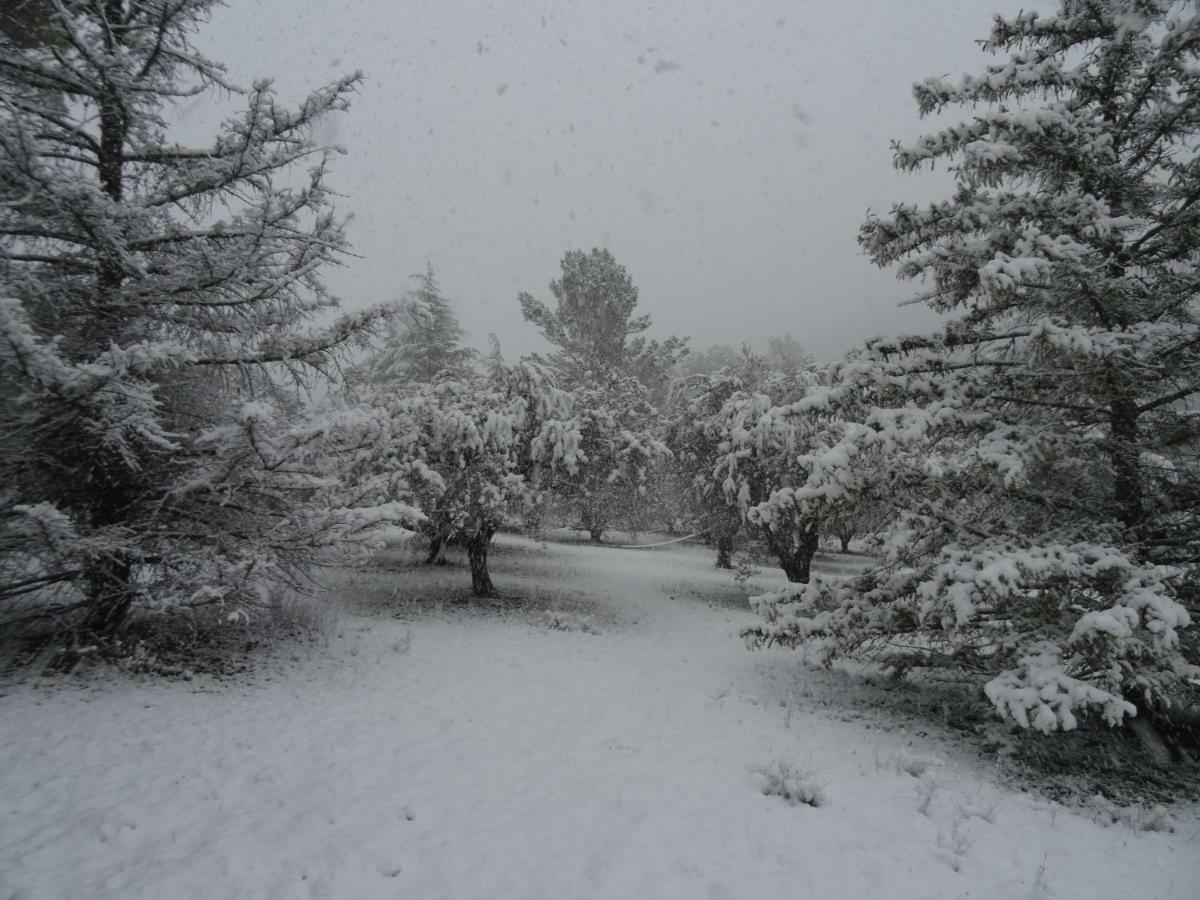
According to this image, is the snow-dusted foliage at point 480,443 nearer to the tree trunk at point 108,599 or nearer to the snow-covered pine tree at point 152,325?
the snow-covered pine tree at point 152,325

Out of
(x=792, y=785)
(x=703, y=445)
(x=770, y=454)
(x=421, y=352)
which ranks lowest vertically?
(x=792, y=785)

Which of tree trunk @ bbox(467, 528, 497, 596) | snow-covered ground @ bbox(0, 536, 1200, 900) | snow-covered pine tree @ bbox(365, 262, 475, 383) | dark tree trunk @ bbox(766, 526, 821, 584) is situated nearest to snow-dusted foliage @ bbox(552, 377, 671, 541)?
tree trunk @ bbox(467, 528, 497, 596)

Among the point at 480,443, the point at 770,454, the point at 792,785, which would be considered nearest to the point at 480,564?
the point at 480,443

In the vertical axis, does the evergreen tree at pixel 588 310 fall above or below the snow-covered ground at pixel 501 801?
above

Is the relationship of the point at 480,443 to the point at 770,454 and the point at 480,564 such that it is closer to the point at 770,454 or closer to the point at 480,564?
the point at 480,564

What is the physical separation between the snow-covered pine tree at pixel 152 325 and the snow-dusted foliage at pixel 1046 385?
6.30 meters

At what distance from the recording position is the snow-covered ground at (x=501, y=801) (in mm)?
3674

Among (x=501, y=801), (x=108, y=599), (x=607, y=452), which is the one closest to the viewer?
(x=501, y=801)

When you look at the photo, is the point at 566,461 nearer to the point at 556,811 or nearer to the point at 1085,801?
the point at 556,811

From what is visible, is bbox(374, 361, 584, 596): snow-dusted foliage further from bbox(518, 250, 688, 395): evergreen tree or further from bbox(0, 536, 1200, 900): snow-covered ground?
bbox(518, 250, 688, 395): evergreen tree

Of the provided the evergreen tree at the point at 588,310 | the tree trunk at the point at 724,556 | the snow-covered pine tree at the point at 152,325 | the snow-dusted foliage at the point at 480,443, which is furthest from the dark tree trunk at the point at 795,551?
the evergreen tree at the point at 588,310

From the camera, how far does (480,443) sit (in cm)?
1059

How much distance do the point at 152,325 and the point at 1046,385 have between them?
11185mm

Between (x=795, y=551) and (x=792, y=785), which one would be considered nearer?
(x=792, y=785)
